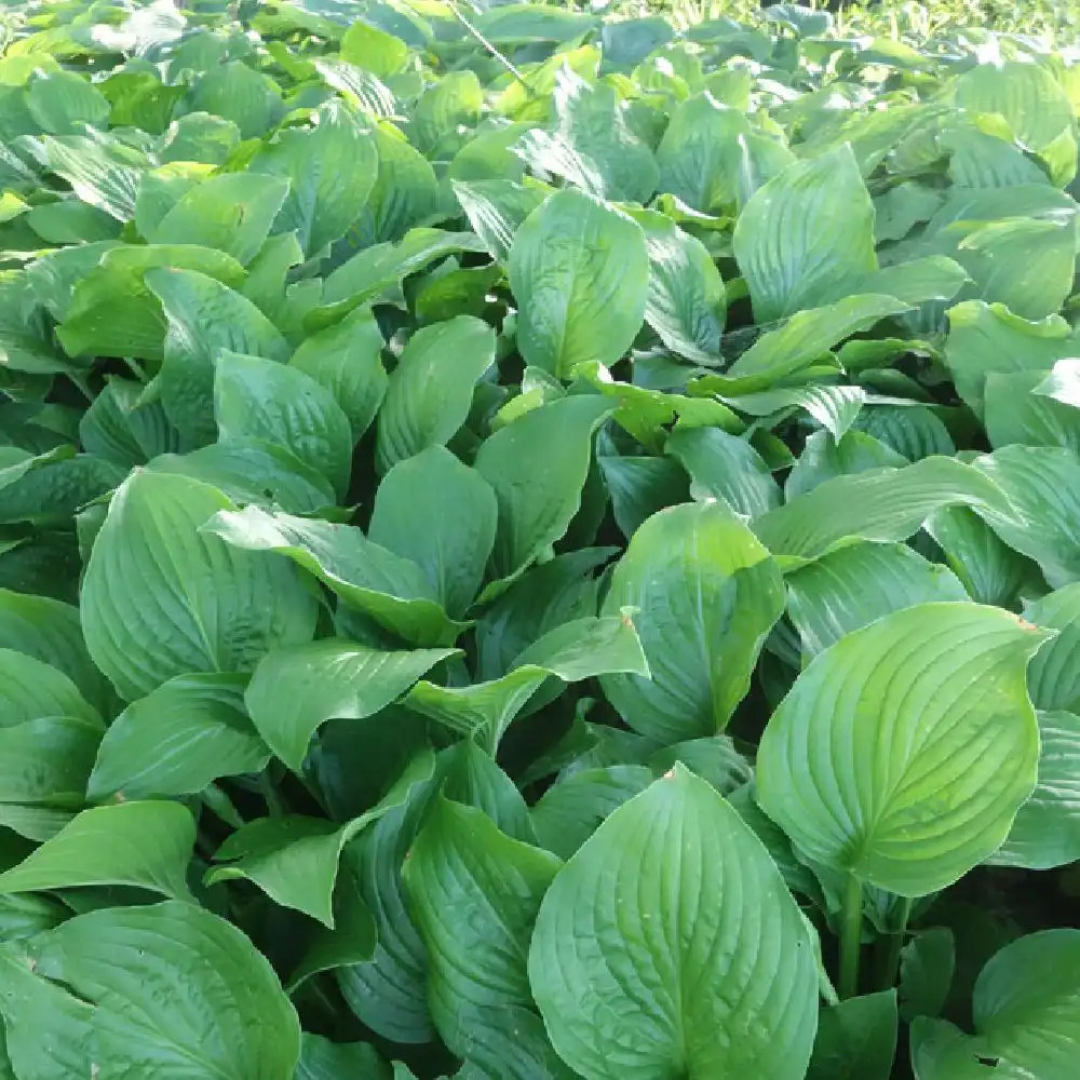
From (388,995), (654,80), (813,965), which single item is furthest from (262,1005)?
(654,80)

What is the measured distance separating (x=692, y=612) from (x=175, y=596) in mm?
458

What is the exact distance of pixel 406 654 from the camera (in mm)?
890

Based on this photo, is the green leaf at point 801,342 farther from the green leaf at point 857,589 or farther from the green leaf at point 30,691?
the green leaf at point 30,691

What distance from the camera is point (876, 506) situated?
0.99 metres

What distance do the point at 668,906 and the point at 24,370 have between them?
119cm

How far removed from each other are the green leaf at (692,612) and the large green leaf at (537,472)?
4.5 inches

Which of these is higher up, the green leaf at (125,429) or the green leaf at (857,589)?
the green leaf at (857,589)

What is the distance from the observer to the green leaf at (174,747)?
0.91m

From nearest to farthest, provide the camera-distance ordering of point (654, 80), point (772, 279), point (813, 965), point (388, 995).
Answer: point (813, 965), point (388, 995), point (772, 279), point (654, 80)

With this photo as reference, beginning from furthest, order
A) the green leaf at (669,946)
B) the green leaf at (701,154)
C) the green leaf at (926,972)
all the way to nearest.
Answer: the green leaf at (701,154) < the green leaf at (926,972) < the green leaf at (669,946)

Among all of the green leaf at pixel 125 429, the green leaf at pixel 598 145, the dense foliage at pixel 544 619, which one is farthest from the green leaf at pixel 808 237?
the green leaf at pixel 125 429

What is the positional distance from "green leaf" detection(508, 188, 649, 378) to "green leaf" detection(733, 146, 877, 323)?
10.2 inches

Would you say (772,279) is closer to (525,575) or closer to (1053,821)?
(525,575)

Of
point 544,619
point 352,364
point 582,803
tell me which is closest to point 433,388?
point 352,364
